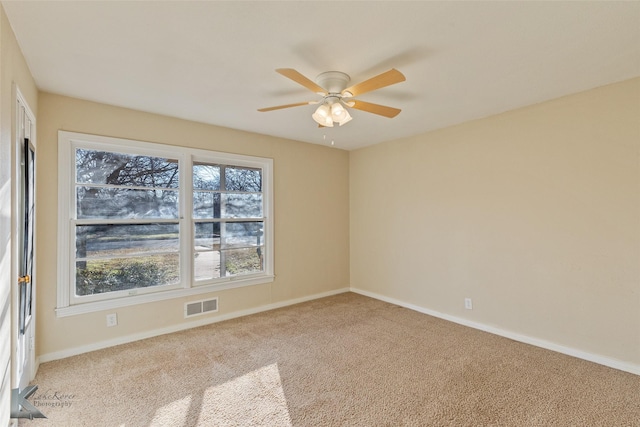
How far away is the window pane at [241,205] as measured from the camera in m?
4.02

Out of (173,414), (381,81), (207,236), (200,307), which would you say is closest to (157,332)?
(200,307)

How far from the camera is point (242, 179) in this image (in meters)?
4.16

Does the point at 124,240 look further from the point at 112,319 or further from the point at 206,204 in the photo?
the point at 206,204

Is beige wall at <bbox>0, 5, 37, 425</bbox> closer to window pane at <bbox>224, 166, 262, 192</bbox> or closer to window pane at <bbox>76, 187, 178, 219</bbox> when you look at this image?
window pane at <bbox>76, 187, 178, 219</bbox>

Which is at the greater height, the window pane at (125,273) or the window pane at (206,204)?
the window pane at (206,204)

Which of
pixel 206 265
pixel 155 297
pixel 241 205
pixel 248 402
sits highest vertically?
pixel 241 205

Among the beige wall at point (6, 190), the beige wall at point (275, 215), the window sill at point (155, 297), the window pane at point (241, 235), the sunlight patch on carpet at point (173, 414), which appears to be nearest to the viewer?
the beige wall at point (6, 190)

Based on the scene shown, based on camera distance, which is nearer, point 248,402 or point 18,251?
point 18,251

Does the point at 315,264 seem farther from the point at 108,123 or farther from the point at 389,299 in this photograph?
the point at 108,123

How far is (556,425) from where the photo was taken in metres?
1.94

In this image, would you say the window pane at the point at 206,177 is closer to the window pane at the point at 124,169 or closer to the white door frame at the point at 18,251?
the window pane at the point at 124,169

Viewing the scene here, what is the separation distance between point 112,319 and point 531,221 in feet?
14.3

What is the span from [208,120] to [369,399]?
3247 millimetres

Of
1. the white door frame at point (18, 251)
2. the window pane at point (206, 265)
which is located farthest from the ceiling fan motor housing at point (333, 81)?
the window pane at point (206, 265)
